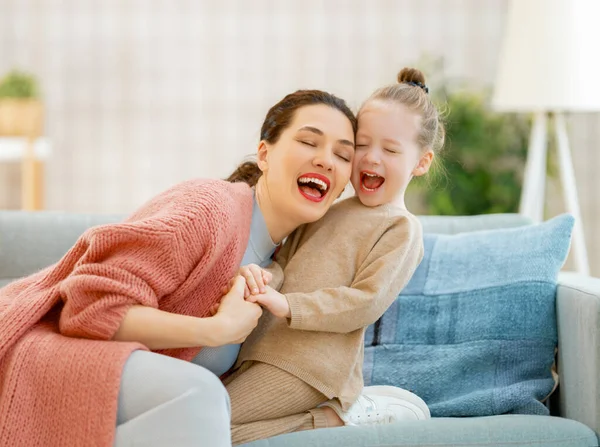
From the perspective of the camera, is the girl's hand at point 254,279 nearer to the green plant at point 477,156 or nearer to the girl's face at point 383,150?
the girl's face at point 383,150

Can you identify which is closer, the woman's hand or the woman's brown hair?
the woman's hand

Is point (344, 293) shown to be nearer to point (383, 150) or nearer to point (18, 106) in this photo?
point (383, 150)

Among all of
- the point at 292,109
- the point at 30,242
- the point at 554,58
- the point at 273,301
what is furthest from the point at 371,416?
the point at 554,58

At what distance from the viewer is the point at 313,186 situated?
1.77m

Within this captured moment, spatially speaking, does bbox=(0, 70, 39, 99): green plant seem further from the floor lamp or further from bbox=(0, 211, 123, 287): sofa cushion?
the floor lamp

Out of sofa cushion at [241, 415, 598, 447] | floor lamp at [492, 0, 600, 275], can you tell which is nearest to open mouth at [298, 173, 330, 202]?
sofa cushion at [241, 415, 598, 447]

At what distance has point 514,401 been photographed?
5.93 feet

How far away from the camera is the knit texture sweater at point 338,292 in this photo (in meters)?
1.62

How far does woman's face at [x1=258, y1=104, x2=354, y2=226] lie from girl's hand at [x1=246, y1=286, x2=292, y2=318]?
226 millimetres

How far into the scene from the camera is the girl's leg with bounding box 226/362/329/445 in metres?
1.61

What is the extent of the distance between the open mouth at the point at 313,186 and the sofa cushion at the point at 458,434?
0.50 meters

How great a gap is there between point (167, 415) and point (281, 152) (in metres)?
0.68

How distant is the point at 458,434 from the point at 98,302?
787 millimetres

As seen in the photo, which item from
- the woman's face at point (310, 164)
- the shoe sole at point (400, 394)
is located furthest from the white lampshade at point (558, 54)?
the shoe sole at point (400, 394)
